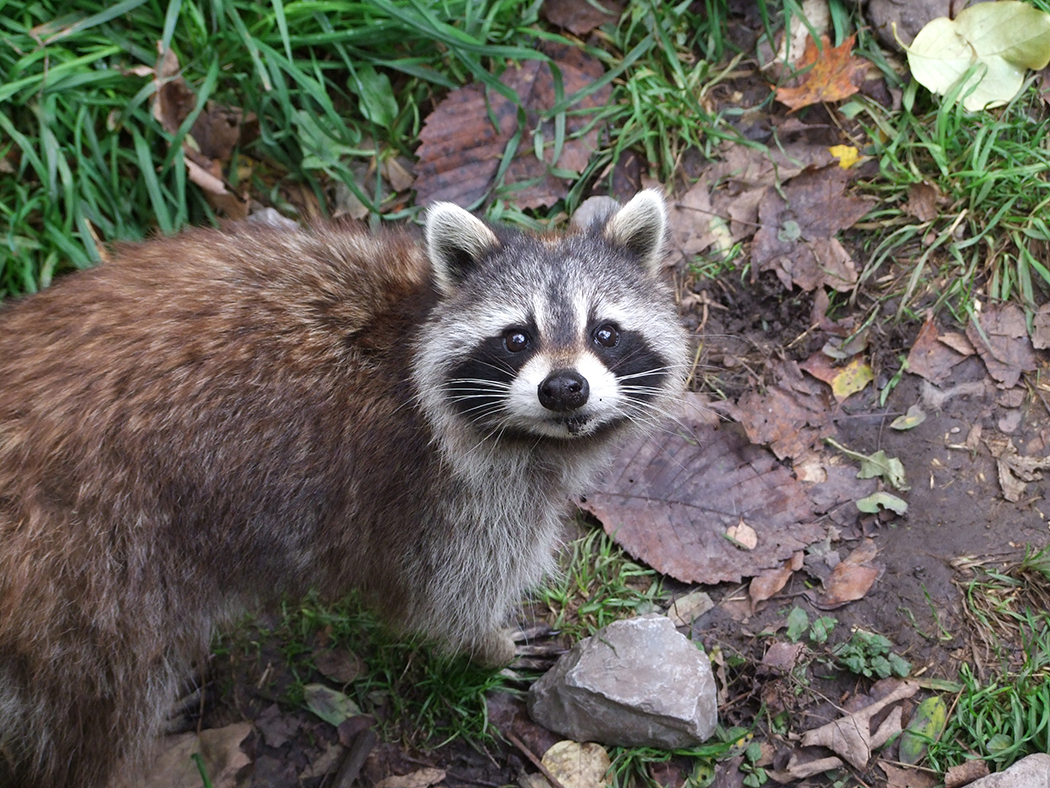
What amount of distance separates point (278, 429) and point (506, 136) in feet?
8.45

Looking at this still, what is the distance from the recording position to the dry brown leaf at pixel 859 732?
13.5ft

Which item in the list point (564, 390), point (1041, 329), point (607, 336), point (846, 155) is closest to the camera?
point (564, 390)

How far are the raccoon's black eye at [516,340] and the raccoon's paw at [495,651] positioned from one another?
1471 millimetres

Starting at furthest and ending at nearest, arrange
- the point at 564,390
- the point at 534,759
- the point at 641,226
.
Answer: the point at 534,759, the point at 641,226, the point at 564,390

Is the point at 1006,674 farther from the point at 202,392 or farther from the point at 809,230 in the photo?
the point at 202,392

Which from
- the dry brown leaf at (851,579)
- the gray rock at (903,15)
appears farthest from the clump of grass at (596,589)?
the gray rock at (903,15)

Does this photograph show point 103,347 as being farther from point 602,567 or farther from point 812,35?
point 812,35

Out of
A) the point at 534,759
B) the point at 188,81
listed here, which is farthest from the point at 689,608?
the point at 188,81

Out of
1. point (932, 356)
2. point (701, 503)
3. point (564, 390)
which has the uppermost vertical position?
point (564, 390)

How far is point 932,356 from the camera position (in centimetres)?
496

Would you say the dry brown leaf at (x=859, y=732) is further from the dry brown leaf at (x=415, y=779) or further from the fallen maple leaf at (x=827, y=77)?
the fallen maple leaf at (x=827, y=77)

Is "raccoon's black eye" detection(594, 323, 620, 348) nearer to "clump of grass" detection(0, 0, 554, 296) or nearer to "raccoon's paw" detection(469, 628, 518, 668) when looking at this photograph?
"raccoon's paw" detection(469, 628, 518, 668)

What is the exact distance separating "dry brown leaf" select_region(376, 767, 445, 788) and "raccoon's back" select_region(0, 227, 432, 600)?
1.11 meters

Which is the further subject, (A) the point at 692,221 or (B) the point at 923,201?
(A) the point at 692,221
